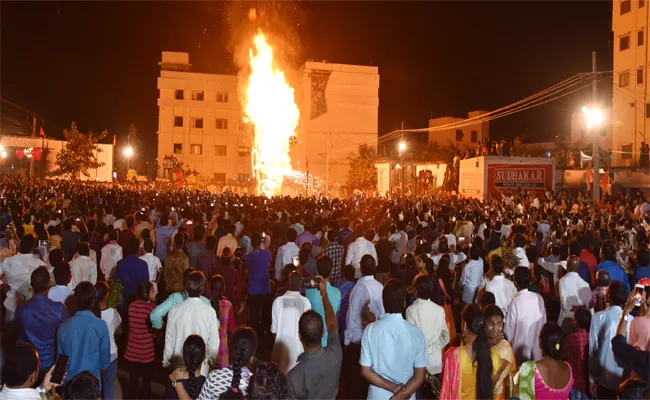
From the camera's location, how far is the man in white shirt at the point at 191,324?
539 cm

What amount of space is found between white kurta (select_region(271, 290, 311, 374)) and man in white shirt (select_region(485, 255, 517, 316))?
2260mm

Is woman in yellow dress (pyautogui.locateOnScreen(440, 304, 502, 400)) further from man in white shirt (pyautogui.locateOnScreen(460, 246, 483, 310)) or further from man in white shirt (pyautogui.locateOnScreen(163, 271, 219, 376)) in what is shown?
man in white shirt (pyautogui.locateOnScreen(460, 246, 483, 310))

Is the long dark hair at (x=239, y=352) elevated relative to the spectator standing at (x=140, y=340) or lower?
elevated

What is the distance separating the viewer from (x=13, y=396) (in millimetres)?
3848

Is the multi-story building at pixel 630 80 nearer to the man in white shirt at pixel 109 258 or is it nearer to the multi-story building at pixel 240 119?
the multi-story building at pixel 240 119

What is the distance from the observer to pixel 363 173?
4959 centimetres

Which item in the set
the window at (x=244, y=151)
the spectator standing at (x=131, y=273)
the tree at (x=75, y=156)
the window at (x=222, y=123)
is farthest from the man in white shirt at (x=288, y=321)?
the window at (x=222, y=123)

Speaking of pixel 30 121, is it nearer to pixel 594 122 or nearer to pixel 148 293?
pixel 594 122

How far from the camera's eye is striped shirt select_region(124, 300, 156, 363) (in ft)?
20.1

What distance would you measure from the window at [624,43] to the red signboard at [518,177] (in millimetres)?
12576

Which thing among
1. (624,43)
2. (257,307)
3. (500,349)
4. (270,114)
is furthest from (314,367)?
(270,114)

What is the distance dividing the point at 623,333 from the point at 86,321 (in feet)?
15.3

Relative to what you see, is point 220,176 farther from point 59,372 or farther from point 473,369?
point 473,369

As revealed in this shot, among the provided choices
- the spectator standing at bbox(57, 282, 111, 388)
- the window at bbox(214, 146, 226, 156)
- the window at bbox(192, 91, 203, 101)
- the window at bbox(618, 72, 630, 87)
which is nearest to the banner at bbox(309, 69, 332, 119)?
the window at bbox(214, 146, 226, 156)
